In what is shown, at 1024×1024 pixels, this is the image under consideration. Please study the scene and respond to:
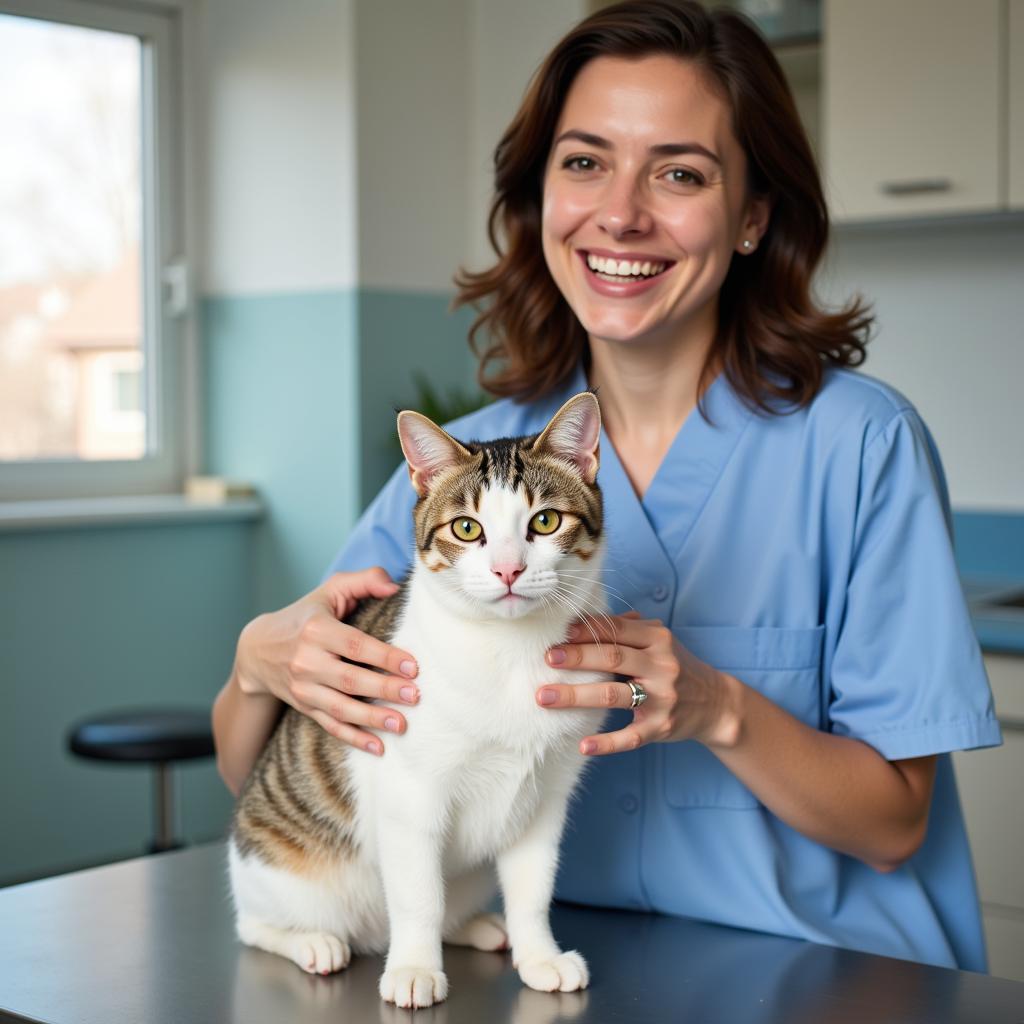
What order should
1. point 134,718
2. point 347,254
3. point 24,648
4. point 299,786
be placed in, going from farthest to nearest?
point 347,254
point 24,648
point 134,718
point 299,786

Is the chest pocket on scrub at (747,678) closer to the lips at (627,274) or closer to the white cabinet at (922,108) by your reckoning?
the lips at (627,274)

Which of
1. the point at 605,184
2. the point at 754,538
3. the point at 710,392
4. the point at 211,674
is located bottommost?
the point at 211,674

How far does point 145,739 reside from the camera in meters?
2.72

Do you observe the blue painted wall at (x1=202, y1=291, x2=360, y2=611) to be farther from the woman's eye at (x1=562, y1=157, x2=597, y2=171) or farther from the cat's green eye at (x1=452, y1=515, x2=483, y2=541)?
A: the cat's green eye at (x1=452, y1=515, x2=483, y2=541)

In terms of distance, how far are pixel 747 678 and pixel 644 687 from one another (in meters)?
0.32

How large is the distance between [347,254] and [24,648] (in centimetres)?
129

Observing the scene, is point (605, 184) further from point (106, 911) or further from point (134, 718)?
point (134, 718)

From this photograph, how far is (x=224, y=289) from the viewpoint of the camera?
149 inches

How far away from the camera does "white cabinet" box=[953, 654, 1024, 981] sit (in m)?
2.38

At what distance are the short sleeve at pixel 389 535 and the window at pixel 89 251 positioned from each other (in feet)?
6.97

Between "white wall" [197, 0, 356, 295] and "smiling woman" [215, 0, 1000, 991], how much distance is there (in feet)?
6.73

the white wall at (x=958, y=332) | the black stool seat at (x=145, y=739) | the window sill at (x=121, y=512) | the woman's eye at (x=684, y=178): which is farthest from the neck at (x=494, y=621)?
the window sill at (x=121, y=512)

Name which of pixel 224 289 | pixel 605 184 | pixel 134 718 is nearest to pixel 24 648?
pixel 134 718

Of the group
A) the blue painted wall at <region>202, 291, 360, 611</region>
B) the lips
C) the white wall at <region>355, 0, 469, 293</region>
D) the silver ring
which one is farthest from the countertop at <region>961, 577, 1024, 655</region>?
the white wall at <region>355, 0, 469, 293</region>
